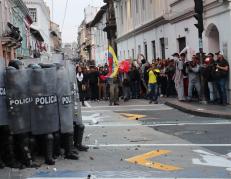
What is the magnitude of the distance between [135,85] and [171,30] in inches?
189

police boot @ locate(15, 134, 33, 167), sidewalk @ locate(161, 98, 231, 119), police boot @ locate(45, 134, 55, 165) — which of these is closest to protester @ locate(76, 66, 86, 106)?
sidewalk @ locate(161, 98, 231, 119)

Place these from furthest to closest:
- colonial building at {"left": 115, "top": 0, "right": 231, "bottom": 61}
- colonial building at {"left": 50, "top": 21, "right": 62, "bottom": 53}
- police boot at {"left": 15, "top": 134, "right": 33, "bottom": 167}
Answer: colonial building at {"left": 50, "top": 21, "right": 62, "bottom": 53}, colonial building at {"left": 115, "top": 0, "right": 231, "bottom": 61}, police boot at {"left": 15, "top": 134, "right": 33, "bottom": 167}

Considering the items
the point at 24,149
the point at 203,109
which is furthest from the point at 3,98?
the point at 203,109

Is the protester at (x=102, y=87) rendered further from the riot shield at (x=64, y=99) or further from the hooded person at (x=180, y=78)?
the riot shield at (x=64, y=99)

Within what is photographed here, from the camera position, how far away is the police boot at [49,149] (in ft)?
30.0

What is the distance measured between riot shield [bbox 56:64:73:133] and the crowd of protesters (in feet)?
31.2

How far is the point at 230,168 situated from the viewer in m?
8.62

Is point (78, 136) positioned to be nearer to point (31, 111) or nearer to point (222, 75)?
point (31, 111)

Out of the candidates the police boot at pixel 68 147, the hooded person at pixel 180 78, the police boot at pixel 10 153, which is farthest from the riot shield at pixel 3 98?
the hooded person at pixel 180 78

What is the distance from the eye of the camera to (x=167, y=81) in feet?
75.4

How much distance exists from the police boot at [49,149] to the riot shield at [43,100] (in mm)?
103

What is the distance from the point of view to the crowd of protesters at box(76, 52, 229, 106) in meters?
18.5

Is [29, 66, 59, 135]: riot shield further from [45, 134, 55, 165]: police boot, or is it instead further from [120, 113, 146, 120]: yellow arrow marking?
[120, 113, 146, 120]: yellow arrow marking

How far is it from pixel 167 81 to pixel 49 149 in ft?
46.7
